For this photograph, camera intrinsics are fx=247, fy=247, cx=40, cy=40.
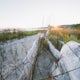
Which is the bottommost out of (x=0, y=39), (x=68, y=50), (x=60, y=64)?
(x=0, y=39)

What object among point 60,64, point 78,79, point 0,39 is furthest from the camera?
point 0,39

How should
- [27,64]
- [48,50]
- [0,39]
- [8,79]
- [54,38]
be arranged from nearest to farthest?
[27,64], [8,79], [48,50], [54,38], [0,39]

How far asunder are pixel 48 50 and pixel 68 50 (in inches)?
86.1

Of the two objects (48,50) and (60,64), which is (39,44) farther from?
(48,50)

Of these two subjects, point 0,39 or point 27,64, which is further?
point 0,39

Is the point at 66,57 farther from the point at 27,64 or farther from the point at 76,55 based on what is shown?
the point at 27,64

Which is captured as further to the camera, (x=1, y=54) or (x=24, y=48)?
(x=24, y=48)

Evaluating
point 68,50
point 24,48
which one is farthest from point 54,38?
point 68,50

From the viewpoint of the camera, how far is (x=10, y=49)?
287 inches

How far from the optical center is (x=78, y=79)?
2.75 meters

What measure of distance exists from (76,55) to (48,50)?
→ 2.54 m

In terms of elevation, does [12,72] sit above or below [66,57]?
below

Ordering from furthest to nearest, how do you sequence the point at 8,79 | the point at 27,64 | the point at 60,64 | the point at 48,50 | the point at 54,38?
the point at 54,38, the point at 48,50, the point at 8,79, the point at 60,64, the point at 27,64

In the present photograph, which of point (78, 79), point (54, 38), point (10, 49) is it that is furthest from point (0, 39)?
point (78, 79)
